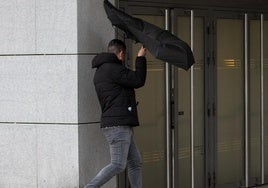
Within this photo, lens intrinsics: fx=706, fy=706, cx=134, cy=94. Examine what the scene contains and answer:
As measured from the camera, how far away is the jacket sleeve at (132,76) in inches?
309

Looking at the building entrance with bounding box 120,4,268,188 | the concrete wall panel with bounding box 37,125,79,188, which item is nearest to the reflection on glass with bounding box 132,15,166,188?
the building entrance with bounding box 120,4,268,188

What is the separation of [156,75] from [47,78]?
1.60 meters

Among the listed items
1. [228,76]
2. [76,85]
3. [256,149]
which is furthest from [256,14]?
[76,85]

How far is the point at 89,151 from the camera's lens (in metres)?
8.59

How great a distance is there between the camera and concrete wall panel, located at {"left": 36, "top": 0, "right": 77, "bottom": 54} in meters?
8.45

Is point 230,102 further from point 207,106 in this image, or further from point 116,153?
point 116,153

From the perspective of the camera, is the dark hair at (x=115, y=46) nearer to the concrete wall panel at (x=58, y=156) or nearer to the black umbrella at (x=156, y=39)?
the black umbrella at (x=156, y=39)

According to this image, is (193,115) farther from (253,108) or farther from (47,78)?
(47,78)

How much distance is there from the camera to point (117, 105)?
7.90 metres

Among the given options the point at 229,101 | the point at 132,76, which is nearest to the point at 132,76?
the point at 132,76

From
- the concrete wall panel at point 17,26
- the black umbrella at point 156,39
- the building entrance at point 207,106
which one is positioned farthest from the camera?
the building entrance at point 207,106

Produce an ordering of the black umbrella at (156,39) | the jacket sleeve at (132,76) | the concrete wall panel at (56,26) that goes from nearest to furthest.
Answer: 1. the jacket sleeve at (132,76)
2. the black umbrella at (156,39)
3. the concrete wall panel at (56,26)

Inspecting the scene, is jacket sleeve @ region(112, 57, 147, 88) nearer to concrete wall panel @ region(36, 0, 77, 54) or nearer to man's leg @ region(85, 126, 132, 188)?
man's leg @ region(85, 126, 132, 188)

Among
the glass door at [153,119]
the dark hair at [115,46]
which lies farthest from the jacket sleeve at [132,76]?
the glass door at [153,119]
